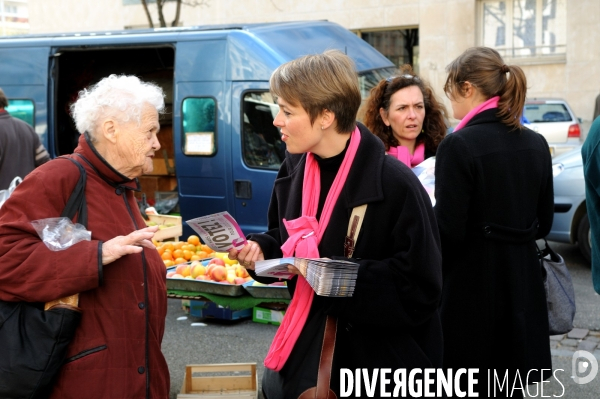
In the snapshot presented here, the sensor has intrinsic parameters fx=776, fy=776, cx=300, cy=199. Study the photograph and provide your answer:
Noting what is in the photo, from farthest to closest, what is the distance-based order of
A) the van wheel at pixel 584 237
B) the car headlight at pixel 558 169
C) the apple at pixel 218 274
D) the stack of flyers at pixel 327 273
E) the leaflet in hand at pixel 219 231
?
the car headlight at pixel 558 169 → the van wheel at pixel 584 237 → the apple at pixel 218 274 → the leaflet in hand at pixel 219 231 → the stack of flyers at pixel 327 273

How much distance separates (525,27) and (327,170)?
20.6 metres

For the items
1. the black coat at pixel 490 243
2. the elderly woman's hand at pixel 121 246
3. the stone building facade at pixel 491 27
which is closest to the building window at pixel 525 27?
the stone building facade at pixel 491 27

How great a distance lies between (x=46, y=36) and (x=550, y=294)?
23.3 ft

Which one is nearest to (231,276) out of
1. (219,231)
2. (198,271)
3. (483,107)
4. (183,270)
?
(198,271)

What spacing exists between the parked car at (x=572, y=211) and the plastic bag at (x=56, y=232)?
6645 millimetres

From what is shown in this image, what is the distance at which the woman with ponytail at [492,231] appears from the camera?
3.55 m

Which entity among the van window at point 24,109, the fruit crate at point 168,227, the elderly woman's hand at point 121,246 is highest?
the van window at point 24,109

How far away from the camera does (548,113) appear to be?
16750 millimetres

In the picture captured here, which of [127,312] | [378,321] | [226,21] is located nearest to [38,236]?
[127,312]

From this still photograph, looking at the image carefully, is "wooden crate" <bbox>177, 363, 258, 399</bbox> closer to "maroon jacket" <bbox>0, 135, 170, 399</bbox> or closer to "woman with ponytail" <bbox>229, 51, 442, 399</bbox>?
"maroon jacket" <bbox>0, 135, 170, 399</bbox>

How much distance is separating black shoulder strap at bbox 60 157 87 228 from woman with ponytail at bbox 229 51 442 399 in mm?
710

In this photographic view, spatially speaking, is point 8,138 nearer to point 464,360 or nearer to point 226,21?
point 464,360

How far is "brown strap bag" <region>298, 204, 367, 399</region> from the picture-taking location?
254 centimetres

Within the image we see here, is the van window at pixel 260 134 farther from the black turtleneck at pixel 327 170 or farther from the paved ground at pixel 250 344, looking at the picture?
the black turtleneck at pixel 327 170
